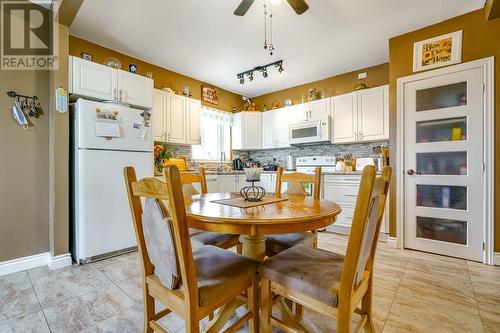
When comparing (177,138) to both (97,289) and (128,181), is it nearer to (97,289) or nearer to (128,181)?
(97,289)

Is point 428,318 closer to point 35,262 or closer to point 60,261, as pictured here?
point 60,261

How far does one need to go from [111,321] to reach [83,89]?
7.20 feet

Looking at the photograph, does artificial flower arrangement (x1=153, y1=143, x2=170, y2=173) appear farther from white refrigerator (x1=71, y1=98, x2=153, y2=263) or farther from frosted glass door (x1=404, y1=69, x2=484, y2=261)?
frosted glass door (x1=404, y1=69, x2=484, y2=261)

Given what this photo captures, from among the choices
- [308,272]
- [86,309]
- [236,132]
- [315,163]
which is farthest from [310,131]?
[86,309]

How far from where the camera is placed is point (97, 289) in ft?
6.15

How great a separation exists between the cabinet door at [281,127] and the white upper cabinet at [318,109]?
47 centimetres

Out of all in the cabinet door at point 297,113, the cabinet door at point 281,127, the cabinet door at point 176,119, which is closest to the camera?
the cabinet door at point 176,119

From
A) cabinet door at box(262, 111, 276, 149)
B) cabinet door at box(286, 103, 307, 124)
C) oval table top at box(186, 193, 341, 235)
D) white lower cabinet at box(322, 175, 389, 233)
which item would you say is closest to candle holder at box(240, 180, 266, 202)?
oval table top at box(186, 193, 341, 235)

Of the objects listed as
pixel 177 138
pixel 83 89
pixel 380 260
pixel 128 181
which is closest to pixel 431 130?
pixel 380 260

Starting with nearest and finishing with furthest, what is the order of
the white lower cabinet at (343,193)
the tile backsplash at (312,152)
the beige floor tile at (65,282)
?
the beige floor tile at (65,282), the white lower cabinet at (343,193), the tile backsplash at (312,152)

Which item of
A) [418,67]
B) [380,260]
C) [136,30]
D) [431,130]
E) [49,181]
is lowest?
[380,260]

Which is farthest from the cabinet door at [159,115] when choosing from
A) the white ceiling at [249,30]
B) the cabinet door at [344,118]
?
the cabinet door at [344,118]

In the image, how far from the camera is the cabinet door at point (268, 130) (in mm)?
4645

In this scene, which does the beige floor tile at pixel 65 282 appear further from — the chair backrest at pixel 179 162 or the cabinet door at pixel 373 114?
the cabinet door at pixel 373 114
